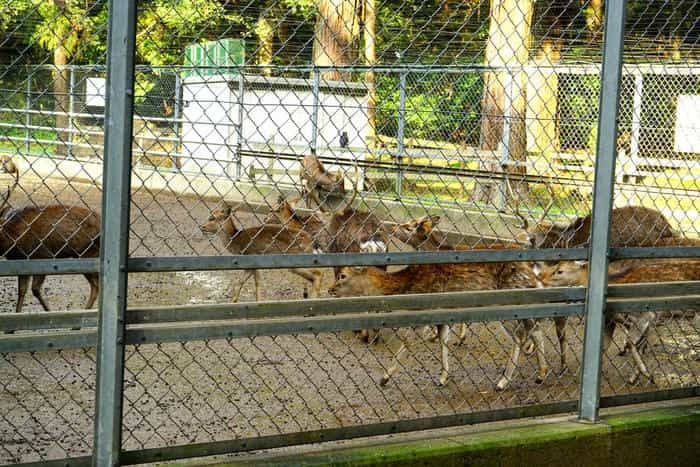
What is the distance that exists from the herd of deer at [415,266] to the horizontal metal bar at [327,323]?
1847 mm

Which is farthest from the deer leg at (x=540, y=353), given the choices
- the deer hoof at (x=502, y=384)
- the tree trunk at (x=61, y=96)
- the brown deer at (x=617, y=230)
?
the tree trunk at (x=61, y=96)

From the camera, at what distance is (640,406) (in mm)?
5281

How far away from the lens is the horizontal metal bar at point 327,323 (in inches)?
145

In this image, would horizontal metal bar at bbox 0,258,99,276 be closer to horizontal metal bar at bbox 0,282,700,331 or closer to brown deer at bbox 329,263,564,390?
horizontal metal bar at bbox 0,282,700,331

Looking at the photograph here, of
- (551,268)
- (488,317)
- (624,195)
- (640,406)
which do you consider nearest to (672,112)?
(624,195)

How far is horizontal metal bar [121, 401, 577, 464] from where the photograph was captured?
364 centimetres

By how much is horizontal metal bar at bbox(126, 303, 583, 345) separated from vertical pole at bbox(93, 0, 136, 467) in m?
0.11

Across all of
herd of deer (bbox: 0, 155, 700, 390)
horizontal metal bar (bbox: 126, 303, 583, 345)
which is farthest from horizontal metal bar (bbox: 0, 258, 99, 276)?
herd of deer (bbox: 0, 155, 700, 390)

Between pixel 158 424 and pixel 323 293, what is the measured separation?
4.93 metres

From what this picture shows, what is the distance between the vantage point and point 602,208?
4.50 m

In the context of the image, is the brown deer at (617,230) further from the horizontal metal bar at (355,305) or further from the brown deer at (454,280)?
the horizontal metal bar at (355,305)

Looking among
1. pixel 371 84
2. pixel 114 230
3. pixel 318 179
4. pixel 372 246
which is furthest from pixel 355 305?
pixel 318 179

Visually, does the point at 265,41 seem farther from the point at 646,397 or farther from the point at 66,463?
the point at 646,397

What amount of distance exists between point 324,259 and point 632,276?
414 centimetres
